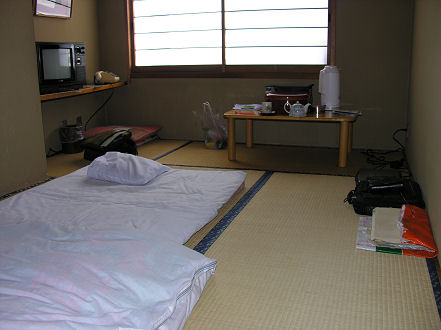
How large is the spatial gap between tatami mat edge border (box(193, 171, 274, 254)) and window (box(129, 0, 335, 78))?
1.92 metres

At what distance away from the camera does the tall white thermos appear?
457 centimetres

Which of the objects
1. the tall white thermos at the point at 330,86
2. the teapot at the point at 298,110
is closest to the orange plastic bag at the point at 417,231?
the teapot at the point at 298,110

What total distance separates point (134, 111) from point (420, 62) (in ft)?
11.4

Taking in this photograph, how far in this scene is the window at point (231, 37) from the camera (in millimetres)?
5168

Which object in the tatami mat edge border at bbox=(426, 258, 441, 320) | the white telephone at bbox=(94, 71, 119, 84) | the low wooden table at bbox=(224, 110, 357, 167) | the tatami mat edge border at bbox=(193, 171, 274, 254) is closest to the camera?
the tatami mat edge border at bbox=(426, 258, 441, 320)

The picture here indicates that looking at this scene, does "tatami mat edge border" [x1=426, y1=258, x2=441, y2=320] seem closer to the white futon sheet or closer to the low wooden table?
the white futon sheet

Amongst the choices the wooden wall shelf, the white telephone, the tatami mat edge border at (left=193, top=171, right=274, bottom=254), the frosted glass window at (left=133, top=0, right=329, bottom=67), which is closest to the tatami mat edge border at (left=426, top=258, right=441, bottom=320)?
the tatami mat edge border at (left=193, top=171, right=274, bottom=254)

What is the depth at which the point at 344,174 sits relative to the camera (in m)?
4.05

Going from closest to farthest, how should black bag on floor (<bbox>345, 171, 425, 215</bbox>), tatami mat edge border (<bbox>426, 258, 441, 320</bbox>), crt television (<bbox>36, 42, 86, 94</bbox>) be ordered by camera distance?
1. tatami mat edge border (<bbox>426, 258, 441, 320</bbox>)
2. black bag on floor (<bbox>345, 171, 425, 215</bbox>)
3. crt television (<bbox>36, 42, 86, 94</bbox>)

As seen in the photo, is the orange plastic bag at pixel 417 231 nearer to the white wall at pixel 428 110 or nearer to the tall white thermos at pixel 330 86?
the white wall at pixel 428 110

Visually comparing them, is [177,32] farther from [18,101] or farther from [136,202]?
[136,202]

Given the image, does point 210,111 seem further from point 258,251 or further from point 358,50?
point 258,251

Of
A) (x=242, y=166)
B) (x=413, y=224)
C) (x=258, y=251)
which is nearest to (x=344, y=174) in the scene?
(x=242, y=166)

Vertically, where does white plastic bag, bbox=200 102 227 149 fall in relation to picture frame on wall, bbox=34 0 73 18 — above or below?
below
